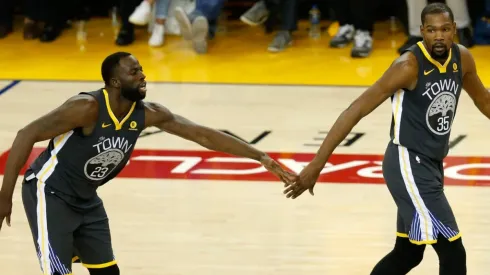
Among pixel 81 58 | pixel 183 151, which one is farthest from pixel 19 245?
pixel 81 58

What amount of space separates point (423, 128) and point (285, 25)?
18.4 ft

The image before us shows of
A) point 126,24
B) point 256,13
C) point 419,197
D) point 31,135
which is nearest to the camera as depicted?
point 31,135

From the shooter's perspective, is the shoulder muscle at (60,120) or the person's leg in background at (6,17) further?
the person's leg in background at (6,17)

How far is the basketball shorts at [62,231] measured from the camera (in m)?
4.41

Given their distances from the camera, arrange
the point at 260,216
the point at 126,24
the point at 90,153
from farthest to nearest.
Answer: the point at 126,24, the point at 260,216, the point at 90,153

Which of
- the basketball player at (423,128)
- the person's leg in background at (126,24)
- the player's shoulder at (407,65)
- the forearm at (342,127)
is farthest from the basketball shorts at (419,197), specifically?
the person's leg in background at (126,24)

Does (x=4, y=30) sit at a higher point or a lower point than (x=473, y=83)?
lower

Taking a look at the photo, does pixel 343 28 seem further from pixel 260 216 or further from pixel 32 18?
pixel 260 216

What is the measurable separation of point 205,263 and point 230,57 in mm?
4701

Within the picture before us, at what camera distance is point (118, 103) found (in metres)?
4.43

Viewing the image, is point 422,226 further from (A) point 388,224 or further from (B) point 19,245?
(B) point 19,245

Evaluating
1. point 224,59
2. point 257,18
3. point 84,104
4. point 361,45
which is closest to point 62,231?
point 84,104

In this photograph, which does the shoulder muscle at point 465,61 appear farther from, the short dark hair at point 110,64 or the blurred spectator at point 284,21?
the blurred spectator at point 284,21

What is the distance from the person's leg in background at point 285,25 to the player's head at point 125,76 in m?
5.55
